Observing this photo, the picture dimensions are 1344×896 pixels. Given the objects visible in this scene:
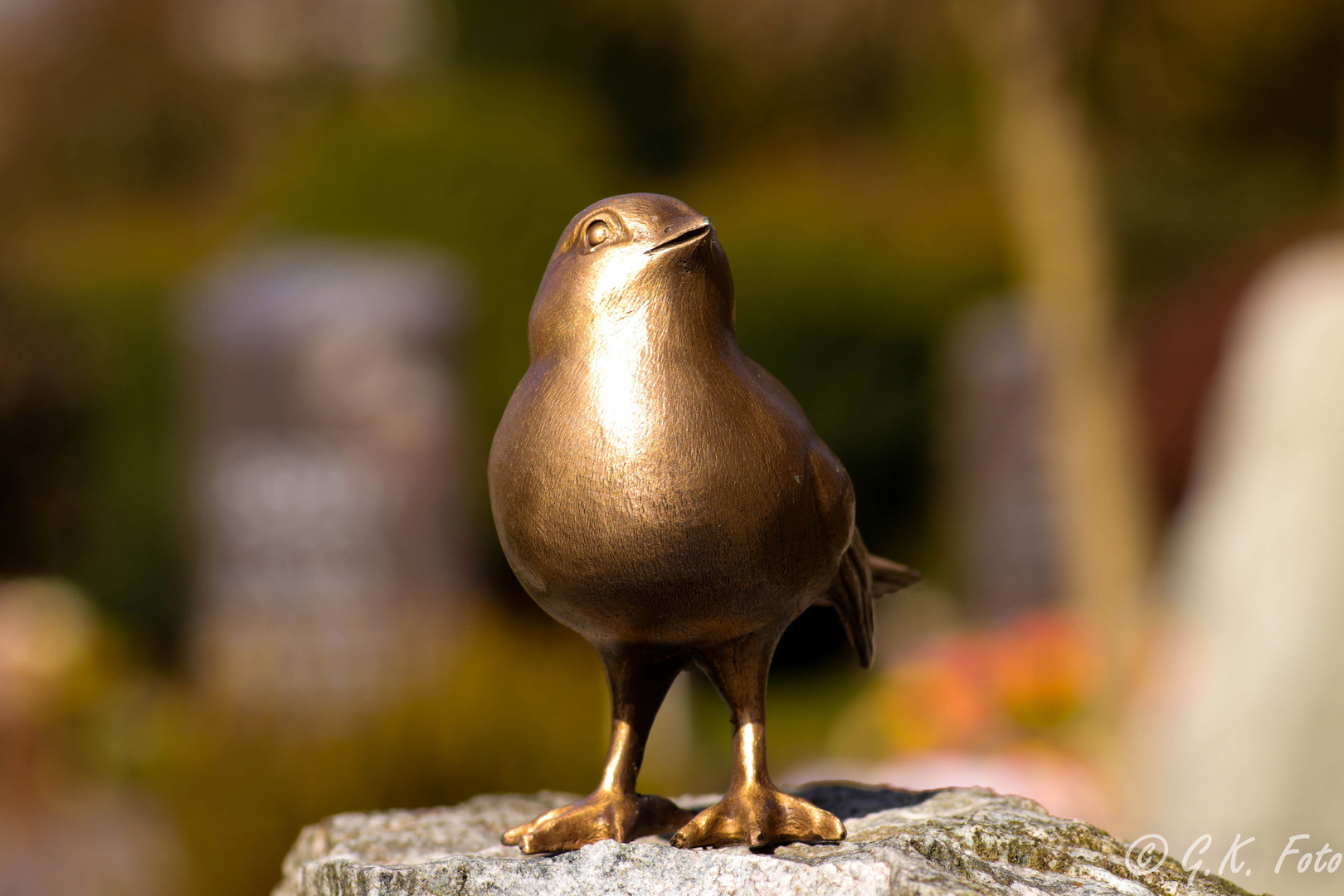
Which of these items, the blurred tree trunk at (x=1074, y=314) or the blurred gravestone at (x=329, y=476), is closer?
the blurred tree trunk at (x=1074, y=314)

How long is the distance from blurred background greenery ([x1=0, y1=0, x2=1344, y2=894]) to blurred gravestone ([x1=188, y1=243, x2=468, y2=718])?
512 mm

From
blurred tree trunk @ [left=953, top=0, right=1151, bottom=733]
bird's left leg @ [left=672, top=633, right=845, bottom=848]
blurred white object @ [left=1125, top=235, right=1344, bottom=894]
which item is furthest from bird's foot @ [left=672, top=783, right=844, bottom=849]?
blurred tree trunk @ [left=953, top=0, right=1151, bottom=733]

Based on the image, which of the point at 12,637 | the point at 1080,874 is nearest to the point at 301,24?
the point at 12,637

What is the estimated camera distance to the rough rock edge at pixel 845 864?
70.9 inches

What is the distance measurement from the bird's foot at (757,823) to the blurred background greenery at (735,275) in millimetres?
2853

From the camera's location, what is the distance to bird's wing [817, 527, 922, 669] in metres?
2.23

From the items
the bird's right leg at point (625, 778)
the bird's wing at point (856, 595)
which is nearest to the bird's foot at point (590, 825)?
the bird's right leg at point (625, 778)

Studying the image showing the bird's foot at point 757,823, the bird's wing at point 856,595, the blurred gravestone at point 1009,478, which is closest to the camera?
the bird's foot at point 757,823

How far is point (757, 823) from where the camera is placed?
1.96m

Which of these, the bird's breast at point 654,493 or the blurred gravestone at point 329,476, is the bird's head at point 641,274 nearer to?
the bird's breast at point 654,493

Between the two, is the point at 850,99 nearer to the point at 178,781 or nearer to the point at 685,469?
the point at 178,781

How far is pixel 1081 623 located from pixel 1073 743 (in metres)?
0.90

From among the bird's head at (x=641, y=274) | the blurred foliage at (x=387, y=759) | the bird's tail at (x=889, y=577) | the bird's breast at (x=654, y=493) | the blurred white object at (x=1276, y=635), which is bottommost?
the blurred foliage at (x=387, y=759)

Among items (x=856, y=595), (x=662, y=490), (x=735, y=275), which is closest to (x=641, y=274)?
(x=662, y=490)
